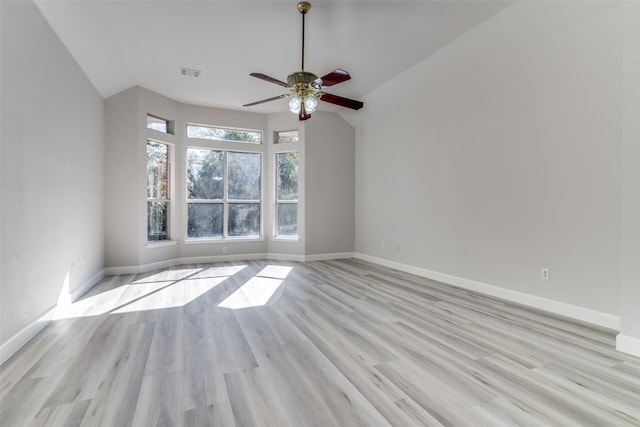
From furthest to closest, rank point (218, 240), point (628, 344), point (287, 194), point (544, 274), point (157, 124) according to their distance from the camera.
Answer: point (287, 194) < point (218, 240) < point (157, 124) < point (544, 274) < point (628, 344)

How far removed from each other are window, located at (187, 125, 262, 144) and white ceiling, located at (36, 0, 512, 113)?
1.26m

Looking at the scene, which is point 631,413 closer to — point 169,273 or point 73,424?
point 73,424

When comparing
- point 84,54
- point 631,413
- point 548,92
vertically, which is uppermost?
point 84,54

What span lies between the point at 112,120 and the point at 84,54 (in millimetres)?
1454

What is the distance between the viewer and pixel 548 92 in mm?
3129

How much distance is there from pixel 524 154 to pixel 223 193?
17.0 ft

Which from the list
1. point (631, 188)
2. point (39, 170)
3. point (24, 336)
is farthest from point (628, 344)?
point (39, 170)

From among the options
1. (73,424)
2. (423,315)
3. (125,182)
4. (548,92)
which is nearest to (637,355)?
(423,315)

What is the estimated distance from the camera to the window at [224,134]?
5.97m

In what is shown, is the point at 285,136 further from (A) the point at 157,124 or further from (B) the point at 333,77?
(B) the point at 333,77

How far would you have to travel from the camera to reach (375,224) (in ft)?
19.4

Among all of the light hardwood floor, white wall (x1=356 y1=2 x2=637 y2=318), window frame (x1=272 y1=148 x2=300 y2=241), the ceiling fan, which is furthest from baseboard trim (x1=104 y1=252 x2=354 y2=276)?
the ceiling fan

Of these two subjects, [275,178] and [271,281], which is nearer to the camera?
[271,281]

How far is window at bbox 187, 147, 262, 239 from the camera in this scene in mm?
5957
